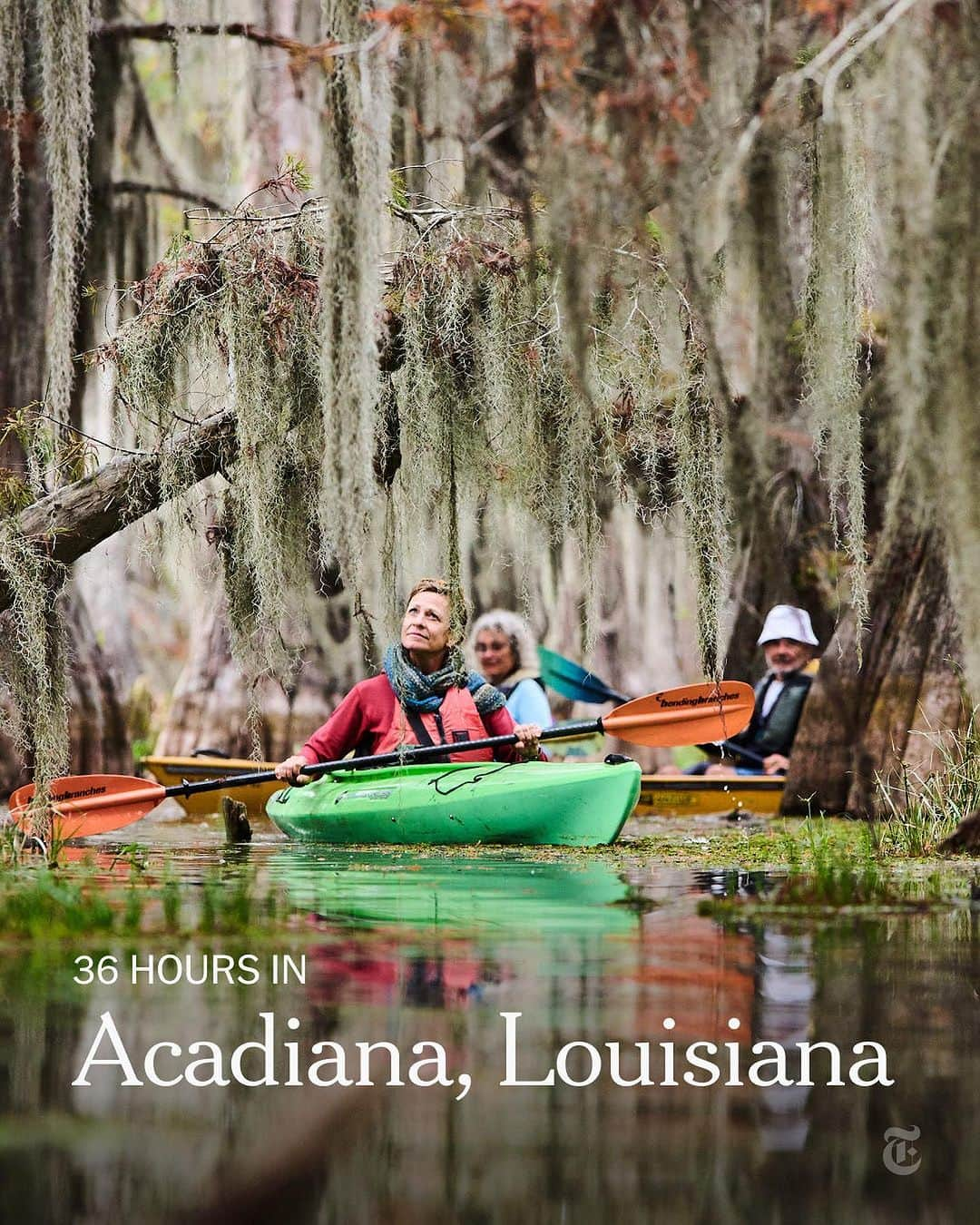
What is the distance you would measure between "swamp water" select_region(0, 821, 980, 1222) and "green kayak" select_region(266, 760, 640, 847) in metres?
2.95

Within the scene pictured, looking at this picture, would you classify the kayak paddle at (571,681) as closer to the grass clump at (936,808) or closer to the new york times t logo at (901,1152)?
the grass clump at (936,808)

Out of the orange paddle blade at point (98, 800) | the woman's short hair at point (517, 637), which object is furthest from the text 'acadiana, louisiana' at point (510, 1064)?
the woman's short hair at point (517, 637)

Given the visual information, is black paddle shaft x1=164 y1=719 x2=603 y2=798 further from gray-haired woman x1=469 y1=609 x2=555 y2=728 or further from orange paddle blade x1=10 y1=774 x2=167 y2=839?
gray-haired woman x1=469 y1=609 x2=555 y2=728

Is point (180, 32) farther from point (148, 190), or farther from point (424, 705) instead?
point (424, 705)

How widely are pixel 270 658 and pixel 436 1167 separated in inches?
209

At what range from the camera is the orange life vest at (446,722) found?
31.4ft

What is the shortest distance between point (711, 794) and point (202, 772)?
12.7 ft

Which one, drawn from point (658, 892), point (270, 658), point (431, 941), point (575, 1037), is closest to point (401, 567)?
point (270, 658)

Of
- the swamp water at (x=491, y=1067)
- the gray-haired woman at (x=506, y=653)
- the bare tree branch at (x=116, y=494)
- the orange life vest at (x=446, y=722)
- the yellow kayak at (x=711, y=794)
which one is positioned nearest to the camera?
the swamp water at (x=491, y=1067)

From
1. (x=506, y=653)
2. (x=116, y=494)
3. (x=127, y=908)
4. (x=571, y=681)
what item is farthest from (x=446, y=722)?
(x=571, y=681)

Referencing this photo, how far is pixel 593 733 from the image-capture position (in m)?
9.61

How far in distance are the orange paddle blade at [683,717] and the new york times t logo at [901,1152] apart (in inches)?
249

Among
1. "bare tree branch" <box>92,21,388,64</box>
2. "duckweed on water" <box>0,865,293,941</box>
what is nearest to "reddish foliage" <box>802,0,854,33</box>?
"duckweed on water" <box>0,865,293,941</box>

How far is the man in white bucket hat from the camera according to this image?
40.9 ft
